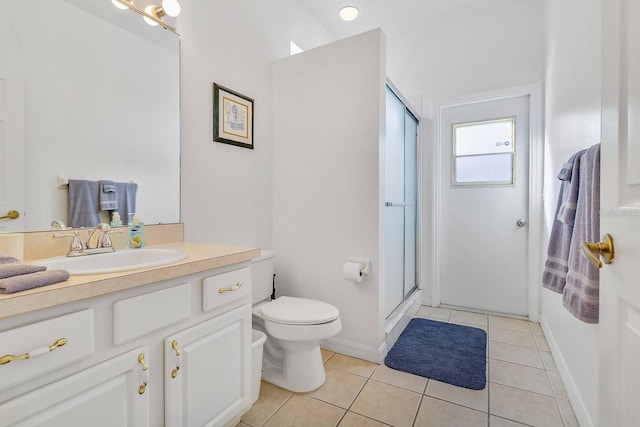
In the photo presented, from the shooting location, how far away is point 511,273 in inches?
113

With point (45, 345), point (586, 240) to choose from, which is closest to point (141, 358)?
point (45, 345)

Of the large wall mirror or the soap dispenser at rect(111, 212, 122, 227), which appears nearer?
the large wall mirror

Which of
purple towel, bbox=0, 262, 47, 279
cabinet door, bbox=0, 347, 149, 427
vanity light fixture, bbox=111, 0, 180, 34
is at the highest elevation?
vanity light fixture, bbox=111, 0, 180, 34

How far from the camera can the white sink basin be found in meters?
1.05

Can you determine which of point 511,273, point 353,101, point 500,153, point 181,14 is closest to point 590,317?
point 353,101

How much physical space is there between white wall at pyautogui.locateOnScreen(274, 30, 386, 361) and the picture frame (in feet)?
0.97

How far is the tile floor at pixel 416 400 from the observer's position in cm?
149

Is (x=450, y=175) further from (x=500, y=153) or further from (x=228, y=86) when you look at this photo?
(x=228, y=86)

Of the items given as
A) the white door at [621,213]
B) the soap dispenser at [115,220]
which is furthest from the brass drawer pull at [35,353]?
the white door at [621,213]

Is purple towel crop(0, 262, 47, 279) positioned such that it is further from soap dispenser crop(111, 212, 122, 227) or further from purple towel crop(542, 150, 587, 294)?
purple towel crop(542, 150, 587, 294)

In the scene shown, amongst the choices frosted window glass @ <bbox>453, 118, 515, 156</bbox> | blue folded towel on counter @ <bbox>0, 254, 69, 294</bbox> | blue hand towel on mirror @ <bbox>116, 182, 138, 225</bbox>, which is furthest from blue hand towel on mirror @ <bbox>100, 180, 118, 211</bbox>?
frosted window glass @ <bbox>453, 118, 515, 156</bbox>

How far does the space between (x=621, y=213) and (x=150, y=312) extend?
128cm

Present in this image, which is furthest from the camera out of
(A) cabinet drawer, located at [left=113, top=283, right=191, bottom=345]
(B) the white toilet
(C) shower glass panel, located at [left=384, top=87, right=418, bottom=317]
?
(C) shower glass panel, located at [left=384, top=87, right=418, bottom=317]

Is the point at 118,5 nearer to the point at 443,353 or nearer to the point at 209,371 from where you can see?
the point at 209,371
